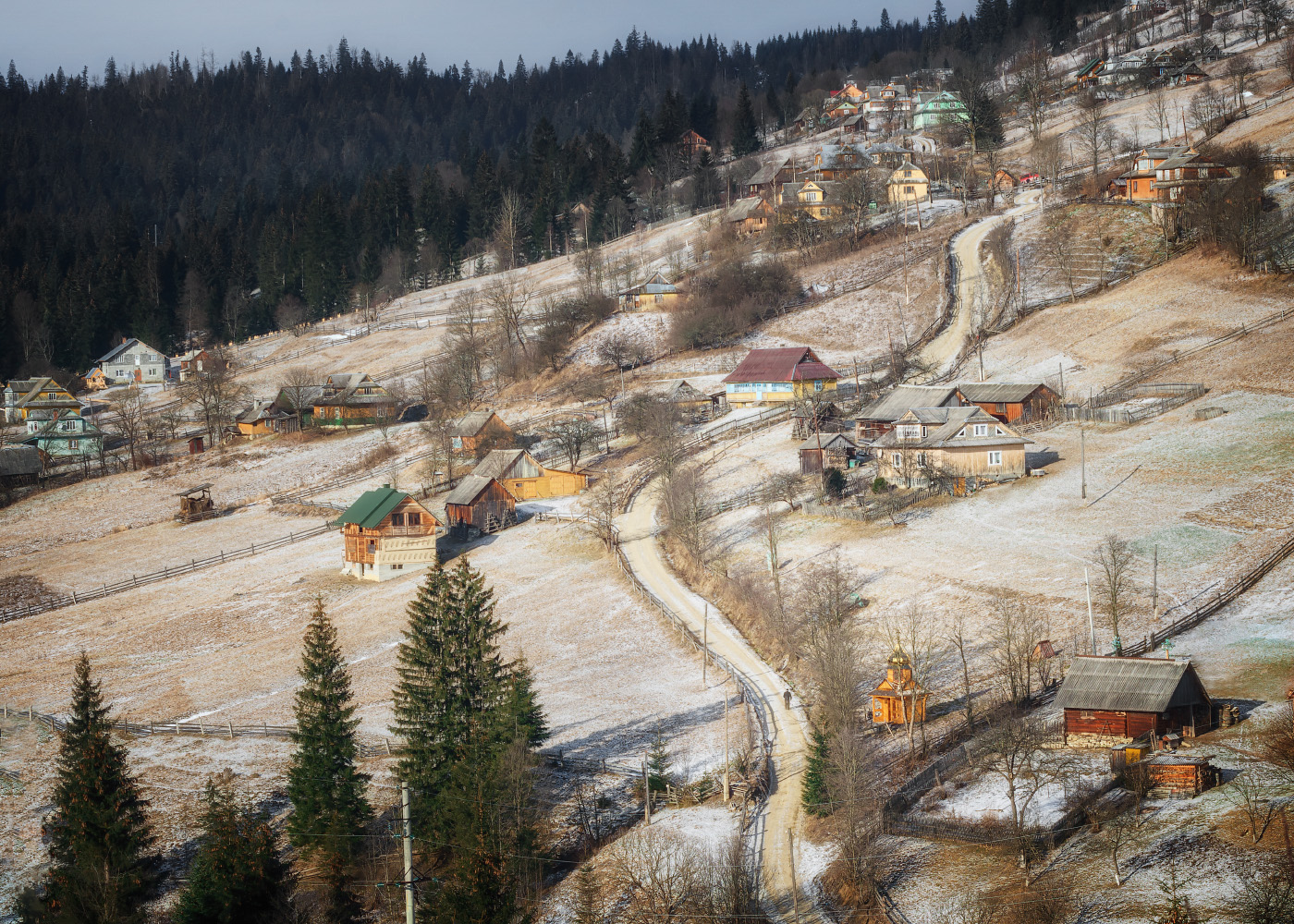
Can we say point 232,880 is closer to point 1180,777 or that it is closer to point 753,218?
point 1180,777

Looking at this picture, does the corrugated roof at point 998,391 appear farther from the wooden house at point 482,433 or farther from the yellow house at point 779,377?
the wooden house at point 482,433

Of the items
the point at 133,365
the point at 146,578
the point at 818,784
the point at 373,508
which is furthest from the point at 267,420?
the point at 818,784

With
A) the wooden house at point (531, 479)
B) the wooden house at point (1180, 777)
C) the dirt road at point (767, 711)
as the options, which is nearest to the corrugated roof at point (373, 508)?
the wooden house at point (531, 479)

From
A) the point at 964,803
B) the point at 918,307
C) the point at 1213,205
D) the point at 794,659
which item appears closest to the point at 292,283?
the point at 918,307

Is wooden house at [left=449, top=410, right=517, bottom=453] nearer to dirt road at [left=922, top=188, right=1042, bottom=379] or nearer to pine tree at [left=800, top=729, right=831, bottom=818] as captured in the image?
dirt road at [left=922, top=188, right=1042, bottom=379]

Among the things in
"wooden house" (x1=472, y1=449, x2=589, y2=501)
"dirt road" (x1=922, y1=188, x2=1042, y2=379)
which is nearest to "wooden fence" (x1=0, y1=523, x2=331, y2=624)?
"wooden house" (x1=472, y1=449, x2=589, y2=501)

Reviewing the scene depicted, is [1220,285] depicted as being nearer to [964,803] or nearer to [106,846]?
[964,803]
